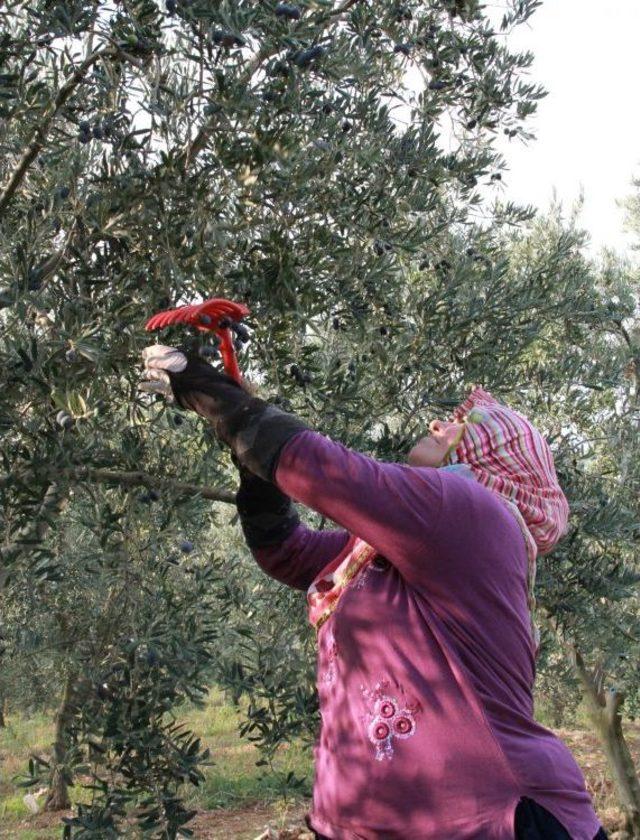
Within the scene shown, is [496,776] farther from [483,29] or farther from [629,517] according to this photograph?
A: [483,29]

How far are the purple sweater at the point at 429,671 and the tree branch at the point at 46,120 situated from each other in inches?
58.0

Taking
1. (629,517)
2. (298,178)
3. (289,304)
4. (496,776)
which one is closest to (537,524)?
(496,776)

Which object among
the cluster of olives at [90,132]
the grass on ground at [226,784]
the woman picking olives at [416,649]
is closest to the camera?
the woman picking olives at [416,649]

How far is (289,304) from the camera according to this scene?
2.96 meters

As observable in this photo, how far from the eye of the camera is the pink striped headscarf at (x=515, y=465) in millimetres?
2191

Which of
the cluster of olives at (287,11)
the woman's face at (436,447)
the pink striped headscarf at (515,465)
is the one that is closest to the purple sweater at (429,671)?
the pink striped headscarf at (515,465)

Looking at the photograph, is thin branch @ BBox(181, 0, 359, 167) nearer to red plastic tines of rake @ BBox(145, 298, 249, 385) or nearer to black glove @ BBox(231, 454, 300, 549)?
red plastic tines of rake @ BBox(145, 298, 249, 385)

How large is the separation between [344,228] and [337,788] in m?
2.08

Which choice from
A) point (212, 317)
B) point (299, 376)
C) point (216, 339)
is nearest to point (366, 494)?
point (212, 317)

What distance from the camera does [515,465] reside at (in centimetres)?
221

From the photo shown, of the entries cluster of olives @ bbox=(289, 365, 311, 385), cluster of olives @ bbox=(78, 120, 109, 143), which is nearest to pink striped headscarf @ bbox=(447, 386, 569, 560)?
cluster of olives @ bbox=(289, 365, 311, 385)

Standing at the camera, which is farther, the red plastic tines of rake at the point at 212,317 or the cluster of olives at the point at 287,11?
the cluster of olives at the point at 287,11

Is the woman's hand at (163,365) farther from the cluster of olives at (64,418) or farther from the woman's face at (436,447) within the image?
the woman's face at (436,447)

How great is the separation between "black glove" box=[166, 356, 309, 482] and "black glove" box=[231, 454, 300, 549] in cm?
41
